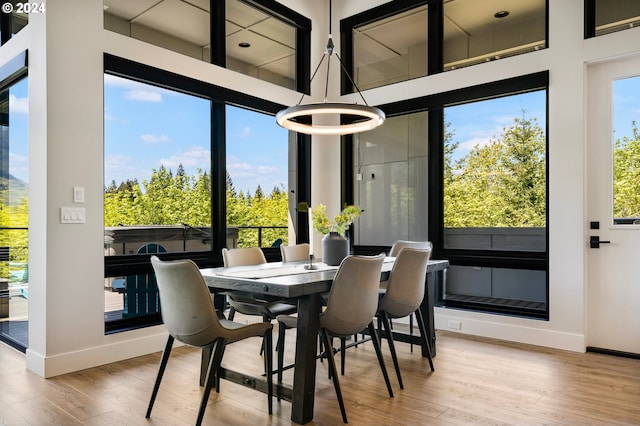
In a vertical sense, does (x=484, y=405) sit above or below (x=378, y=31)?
below

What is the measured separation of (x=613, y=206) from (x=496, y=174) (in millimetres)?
1010

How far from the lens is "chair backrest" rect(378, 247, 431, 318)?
9.91ft

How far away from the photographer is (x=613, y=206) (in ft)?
12.2

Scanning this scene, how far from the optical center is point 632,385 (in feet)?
9.81

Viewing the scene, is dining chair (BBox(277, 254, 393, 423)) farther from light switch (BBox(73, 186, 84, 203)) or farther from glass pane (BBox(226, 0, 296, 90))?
glass pane (BBox(226, 0, 296, 90))

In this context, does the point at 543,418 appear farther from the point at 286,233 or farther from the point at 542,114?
the point at 286,233

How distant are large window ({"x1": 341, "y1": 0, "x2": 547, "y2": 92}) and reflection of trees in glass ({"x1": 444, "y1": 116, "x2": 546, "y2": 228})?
741 millimetres

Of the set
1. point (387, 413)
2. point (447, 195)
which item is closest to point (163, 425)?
point (387, 413)

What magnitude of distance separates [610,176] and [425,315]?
75.8 inches

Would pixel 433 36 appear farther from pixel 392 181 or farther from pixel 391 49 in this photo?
pixel 392 181

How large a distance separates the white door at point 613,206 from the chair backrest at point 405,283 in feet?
5.64

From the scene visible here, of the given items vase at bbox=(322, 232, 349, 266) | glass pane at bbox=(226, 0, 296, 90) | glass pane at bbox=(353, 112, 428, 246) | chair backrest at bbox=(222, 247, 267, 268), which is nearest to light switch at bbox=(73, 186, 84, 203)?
chair backrest at bbox=(222, 247, 267, 268)

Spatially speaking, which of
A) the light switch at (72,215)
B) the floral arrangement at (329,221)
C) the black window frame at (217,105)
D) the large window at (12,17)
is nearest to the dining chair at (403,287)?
the floral arrangement at (329,221)

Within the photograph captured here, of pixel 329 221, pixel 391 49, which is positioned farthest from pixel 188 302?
pixel 391 49
